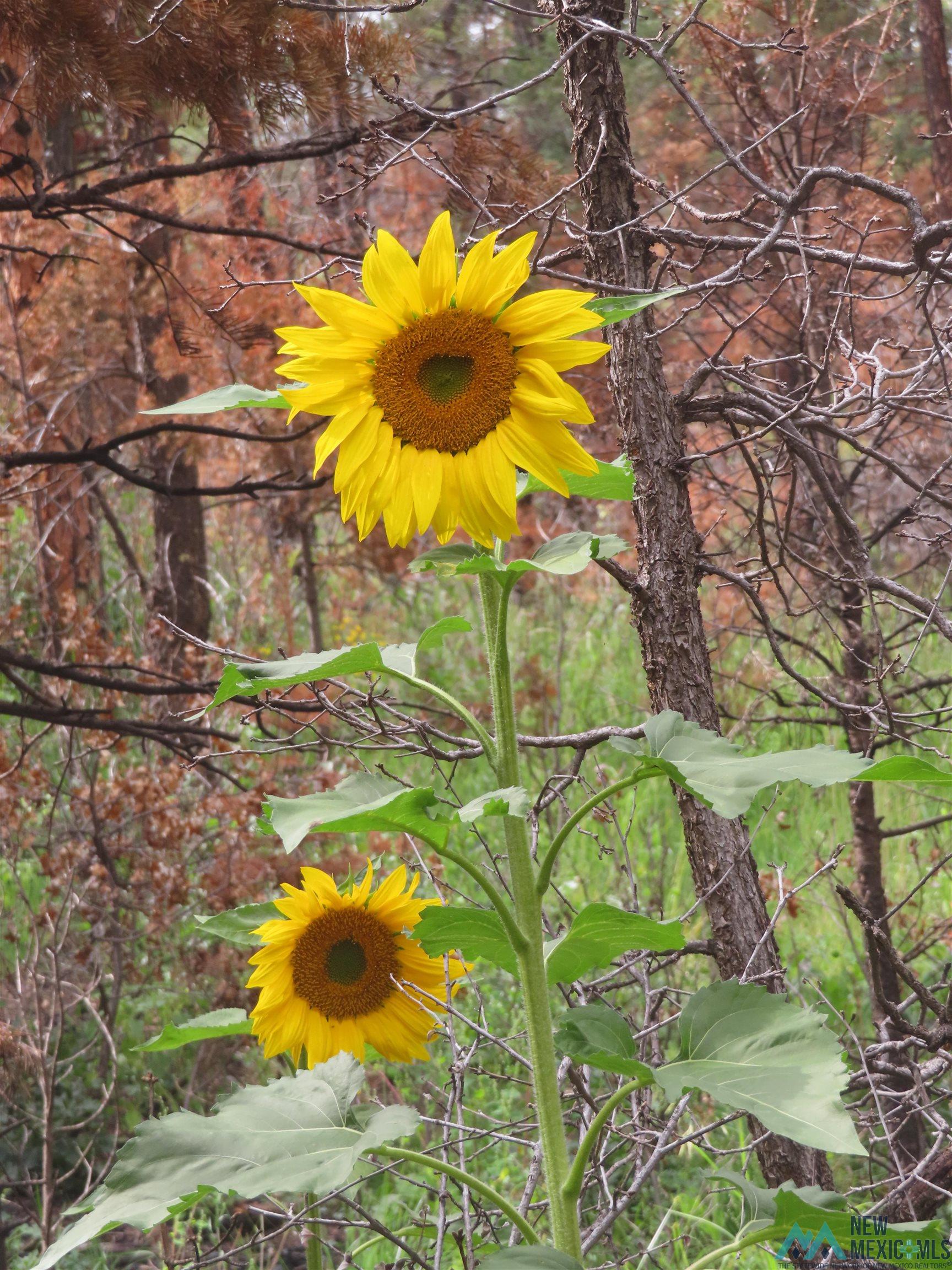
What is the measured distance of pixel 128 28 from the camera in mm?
2658

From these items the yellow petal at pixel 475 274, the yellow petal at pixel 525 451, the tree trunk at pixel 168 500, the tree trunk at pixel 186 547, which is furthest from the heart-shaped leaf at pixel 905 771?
the tree trunk at pixel 186 547

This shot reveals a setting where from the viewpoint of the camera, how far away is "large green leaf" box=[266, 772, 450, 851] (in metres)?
1.14

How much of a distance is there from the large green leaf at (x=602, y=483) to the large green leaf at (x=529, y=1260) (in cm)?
83

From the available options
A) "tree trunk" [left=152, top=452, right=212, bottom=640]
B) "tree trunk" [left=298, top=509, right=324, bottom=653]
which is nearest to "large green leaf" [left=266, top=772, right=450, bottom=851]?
"tree trunk" [left=298, top=509, right=324, bottom=653]

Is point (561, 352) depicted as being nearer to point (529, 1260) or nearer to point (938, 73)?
point (529, 1260)

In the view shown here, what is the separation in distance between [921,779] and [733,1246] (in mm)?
555

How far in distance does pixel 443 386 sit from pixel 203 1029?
95 cm

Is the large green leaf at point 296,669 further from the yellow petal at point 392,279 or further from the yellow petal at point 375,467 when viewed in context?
the yellow petal at point 392,279

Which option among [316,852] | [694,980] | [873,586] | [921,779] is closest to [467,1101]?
[694,980]

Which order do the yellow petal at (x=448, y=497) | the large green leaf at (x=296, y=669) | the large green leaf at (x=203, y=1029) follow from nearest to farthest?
the large green leaf at (x=296, y=669)
the yellow petal at (x=448, y=497)
the large green leaf at (x=203, y=1029)

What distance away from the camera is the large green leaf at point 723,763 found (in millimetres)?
1174

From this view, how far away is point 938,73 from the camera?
16.5ft

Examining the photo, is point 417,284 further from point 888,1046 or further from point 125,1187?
point 888,1046

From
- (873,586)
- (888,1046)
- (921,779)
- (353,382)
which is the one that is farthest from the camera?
(873,586)
